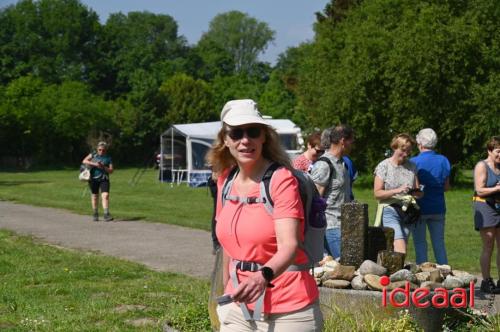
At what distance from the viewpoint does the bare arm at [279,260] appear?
3.72 m

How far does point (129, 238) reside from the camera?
15.8 metres

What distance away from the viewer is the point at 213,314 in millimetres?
5484

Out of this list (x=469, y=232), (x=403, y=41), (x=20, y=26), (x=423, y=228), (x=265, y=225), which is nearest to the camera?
(x=265, y=225)

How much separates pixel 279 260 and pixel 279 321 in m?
0.33

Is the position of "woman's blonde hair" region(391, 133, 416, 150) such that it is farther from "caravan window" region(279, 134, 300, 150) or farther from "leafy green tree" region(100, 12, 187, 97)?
"leafy green tree" region(100, 12, 187, 97)

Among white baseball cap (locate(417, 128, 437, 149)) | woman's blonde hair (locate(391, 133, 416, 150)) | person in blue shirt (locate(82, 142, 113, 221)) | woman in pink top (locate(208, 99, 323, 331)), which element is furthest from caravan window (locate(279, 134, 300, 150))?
woman in pink top (locate(208, 99, 323, 331))

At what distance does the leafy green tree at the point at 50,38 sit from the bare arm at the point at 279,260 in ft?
281

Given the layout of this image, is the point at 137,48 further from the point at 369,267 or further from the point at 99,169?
the point at 369,267

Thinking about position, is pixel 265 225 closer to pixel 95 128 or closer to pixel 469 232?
pixel 469 232

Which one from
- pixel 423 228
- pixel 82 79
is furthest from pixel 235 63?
pixel 423 228

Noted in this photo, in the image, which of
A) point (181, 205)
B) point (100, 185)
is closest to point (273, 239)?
point (100, 185)

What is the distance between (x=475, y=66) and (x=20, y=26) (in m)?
64.0

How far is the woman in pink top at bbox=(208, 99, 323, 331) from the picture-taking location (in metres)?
3.91

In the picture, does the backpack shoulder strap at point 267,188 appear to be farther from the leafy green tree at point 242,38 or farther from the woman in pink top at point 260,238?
the leafy green tree at point 242,38
